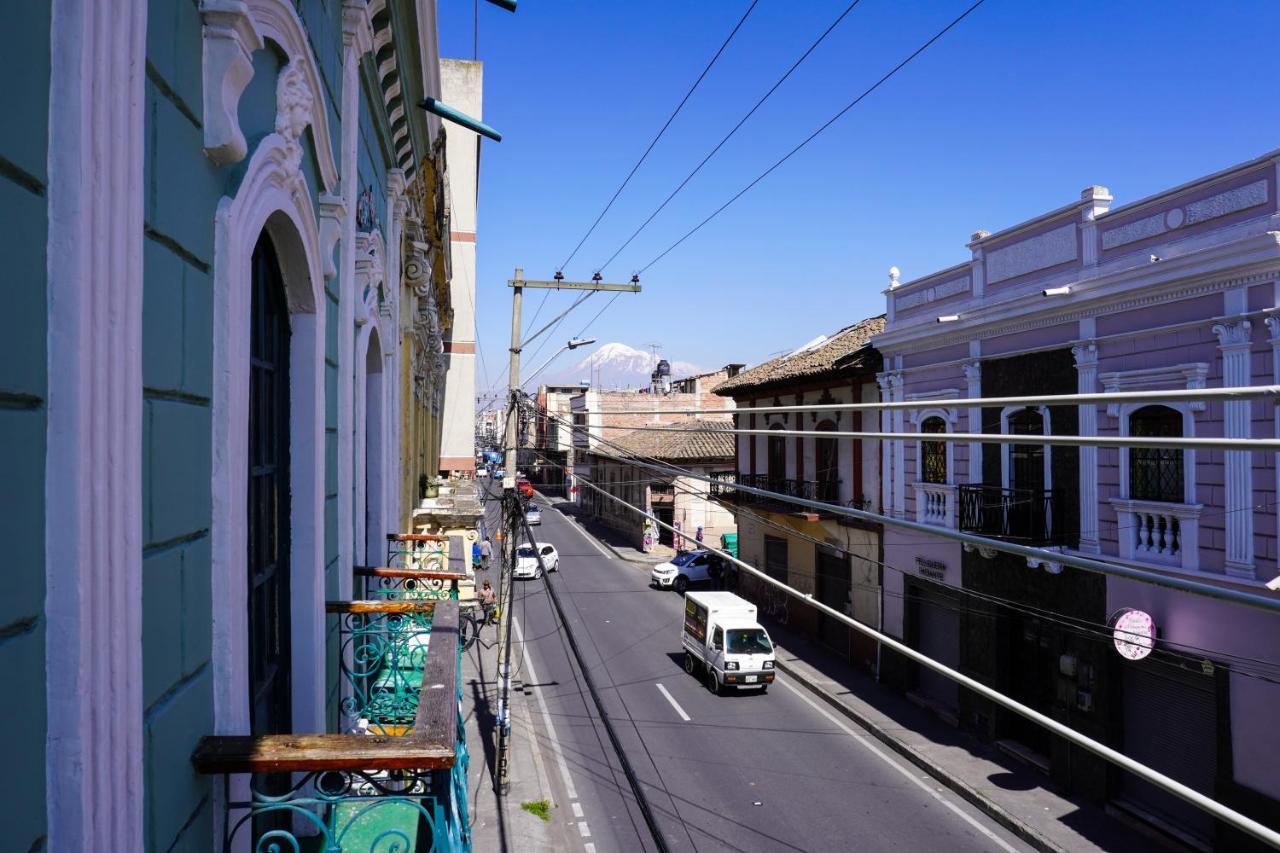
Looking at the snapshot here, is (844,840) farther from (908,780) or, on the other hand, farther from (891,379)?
(891,379)

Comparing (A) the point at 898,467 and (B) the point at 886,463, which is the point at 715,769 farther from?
(B) the point at 886,463

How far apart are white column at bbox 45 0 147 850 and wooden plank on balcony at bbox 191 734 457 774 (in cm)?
48

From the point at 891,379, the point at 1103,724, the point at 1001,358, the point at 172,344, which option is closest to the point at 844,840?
the point at 1103,724

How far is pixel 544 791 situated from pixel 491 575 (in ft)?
59.4

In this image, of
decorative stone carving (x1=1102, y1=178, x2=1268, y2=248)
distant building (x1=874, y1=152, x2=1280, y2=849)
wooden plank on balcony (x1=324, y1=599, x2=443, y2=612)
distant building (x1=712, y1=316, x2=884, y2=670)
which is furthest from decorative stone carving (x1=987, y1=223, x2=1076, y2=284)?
wooden plank on balcony (x1=324, y1=599, x2=443, y2=612)

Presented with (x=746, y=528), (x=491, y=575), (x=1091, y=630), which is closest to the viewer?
(x=1091, y=630)

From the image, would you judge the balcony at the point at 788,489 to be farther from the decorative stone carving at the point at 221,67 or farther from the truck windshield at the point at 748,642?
the decorative stone carving at the point at 221,67

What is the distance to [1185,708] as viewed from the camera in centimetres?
1121

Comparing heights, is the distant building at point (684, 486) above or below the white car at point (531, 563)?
above

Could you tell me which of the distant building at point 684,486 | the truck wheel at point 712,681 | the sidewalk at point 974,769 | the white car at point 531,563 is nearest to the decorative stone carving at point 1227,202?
the sidewalk at point 974,769

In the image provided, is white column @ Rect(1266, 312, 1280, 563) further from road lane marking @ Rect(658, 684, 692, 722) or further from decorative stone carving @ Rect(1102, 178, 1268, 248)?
road lane marking @ Rect(658, 684, 692, 722)

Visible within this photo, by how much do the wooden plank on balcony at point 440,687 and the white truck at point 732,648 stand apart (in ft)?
47.5

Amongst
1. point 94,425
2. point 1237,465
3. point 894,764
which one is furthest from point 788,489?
point 94,425

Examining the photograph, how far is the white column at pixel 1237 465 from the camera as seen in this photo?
10539 millimetres
